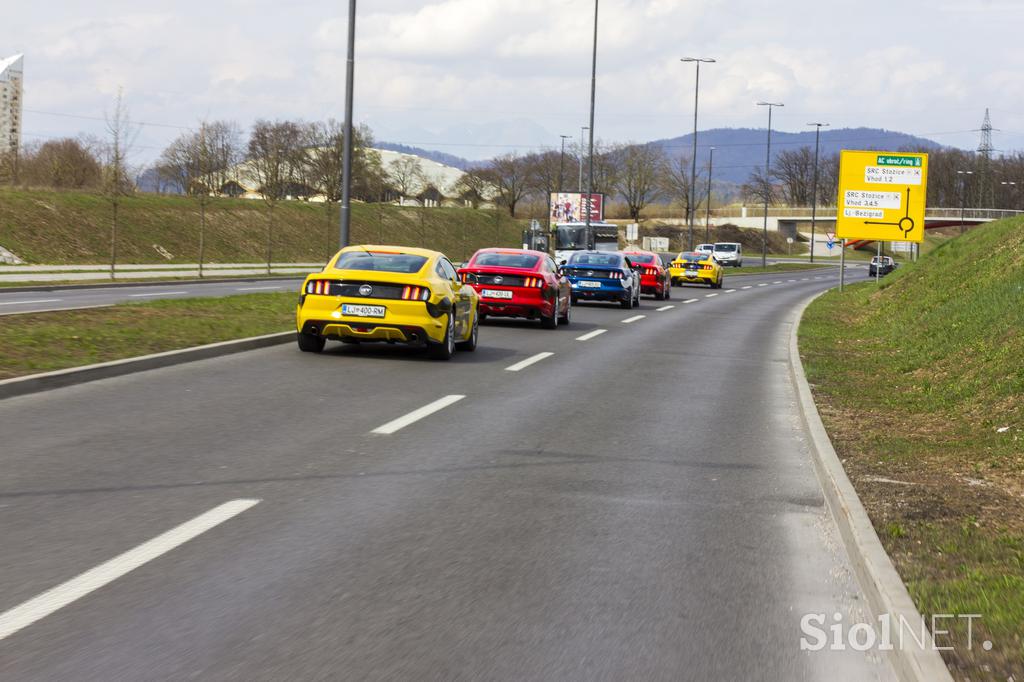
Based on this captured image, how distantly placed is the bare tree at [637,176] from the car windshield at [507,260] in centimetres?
11047

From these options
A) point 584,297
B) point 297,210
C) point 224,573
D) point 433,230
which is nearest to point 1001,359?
point 224,573

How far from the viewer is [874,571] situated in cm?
527

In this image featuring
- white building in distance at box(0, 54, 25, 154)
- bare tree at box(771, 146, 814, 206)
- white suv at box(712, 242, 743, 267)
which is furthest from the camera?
bare tree at box(771, 146, 814, 206)

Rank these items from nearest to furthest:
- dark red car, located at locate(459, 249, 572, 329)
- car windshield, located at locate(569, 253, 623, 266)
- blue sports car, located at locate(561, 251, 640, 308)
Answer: dark red car, located at locate(459, 249, 572, 329)
blue sports car, located at locate(561, 251, 640, 308)
car windshield, located at locate(569, 253, 623, 266)

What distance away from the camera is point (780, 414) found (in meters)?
11.8

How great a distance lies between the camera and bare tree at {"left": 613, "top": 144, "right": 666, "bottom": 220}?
433 ft

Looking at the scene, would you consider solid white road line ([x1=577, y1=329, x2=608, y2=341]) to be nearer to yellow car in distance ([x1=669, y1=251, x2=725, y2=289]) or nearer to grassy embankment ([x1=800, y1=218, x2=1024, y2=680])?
grassy embankment ([x1=800, y1=218, x2=1024, y2=680])

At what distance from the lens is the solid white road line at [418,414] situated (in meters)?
9.48

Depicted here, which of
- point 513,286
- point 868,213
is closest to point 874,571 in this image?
point 513,286

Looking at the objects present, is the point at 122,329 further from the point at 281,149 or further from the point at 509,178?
the point at 509,178

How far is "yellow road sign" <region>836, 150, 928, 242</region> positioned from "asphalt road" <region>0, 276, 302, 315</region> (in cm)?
1791

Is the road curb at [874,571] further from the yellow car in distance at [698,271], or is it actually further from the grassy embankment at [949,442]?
the yellow car in distance at [698,271]

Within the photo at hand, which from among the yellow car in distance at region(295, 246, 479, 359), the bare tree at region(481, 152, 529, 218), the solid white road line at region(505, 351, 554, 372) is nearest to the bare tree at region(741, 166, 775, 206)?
the bare tree at region(481, 152, 529, 218)

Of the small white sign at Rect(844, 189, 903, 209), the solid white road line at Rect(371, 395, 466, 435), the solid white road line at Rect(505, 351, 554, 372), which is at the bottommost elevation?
the solid white road line at Rect(371, 395, 466, 435)
